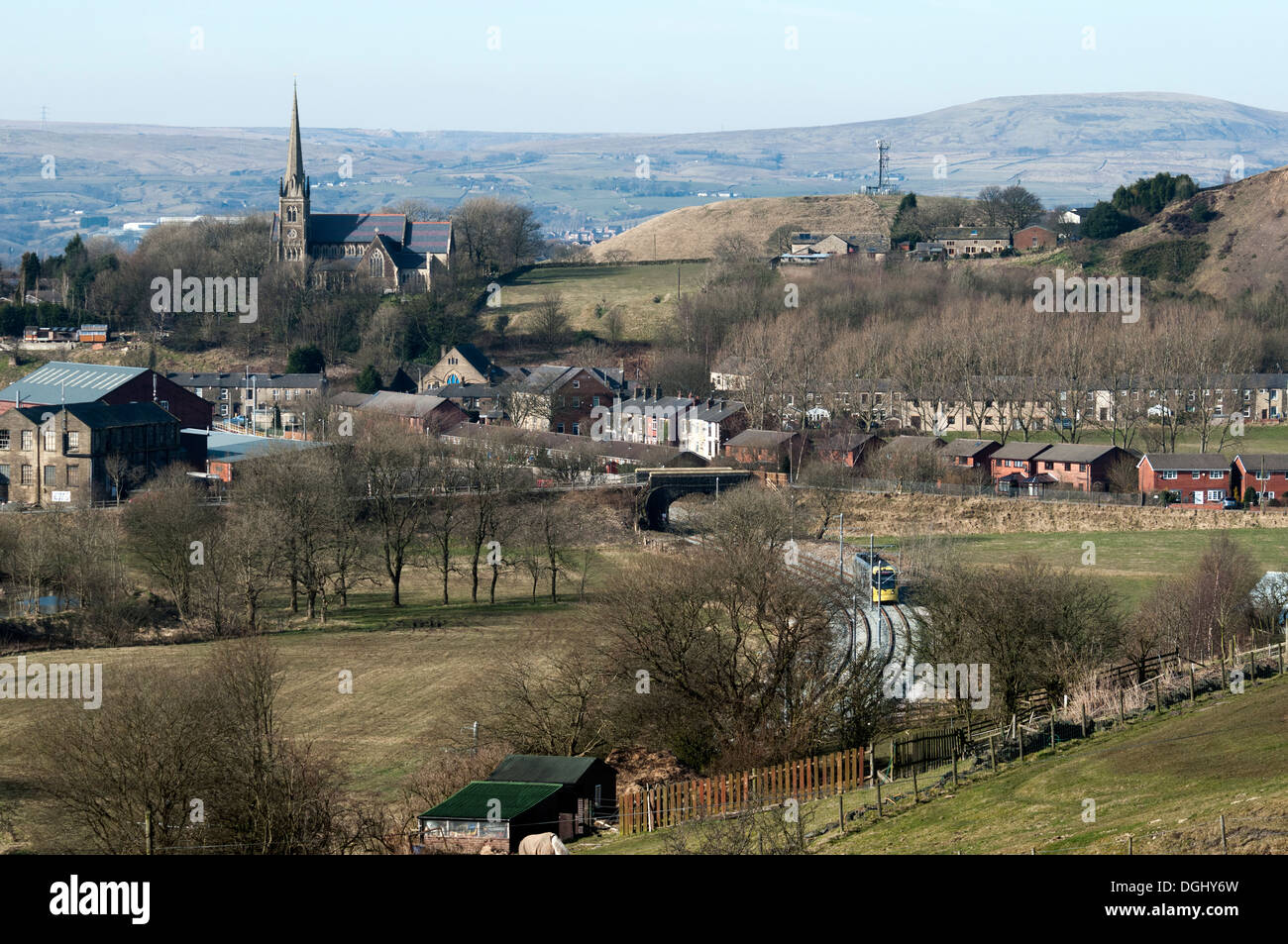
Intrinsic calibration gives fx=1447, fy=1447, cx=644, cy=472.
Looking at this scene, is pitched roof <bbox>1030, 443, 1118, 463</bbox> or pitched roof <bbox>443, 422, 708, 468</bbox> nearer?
pitched roof <bbox>1030, 443, 1118, 463</bbox>

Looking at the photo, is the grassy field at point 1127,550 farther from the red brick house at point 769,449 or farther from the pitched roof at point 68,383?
the pitched roof at point 68,383

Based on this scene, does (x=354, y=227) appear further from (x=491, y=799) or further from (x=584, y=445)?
(x=491, y=799)

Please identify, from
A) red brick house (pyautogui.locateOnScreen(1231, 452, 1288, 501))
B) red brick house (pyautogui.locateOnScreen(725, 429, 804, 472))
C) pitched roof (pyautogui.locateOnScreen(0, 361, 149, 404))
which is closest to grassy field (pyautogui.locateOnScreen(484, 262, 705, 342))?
red brick house (pyautogui.locateOnScreen(725, 429, 804, 472))

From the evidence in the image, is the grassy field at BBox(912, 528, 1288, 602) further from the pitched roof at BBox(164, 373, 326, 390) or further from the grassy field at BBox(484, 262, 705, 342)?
the grassy field at BBox(484, 262, 705, 342)

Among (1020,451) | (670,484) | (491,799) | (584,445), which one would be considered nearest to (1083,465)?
(1020,451)

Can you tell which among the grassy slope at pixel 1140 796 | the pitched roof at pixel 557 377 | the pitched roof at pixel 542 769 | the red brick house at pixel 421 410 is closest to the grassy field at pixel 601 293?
the pitched roof at pixel 557 377

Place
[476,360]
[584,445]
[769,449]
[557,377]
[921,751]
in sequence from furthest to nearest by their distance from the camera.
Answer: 1. [476,360]
2. [557,377]
3. [584,445]
4. [769,449]
5. [921,751]
